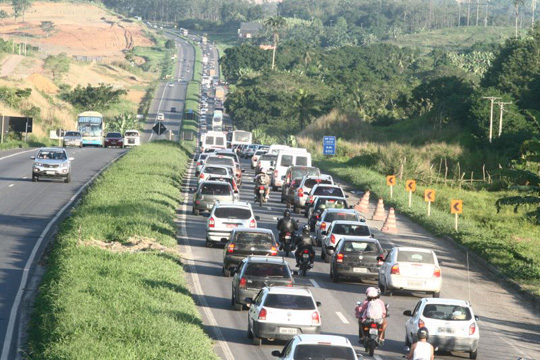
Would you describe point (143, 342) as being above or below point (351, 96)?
below

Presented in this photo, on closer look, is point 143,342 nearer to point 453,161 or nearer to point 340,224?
point 340,224

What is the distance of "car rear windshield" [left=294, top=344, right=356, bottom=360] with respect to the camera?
17.0 m

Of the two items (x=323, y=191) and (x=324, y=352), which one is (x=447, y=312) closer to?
(x=324, y=352)

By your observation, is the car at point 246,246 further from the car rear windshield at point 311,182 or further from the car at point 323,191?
the car rear windshield at point 311,182

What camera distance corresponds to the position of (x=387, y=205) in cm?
5909

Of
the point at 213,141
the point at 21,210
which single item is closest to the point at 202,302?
the point at 21,210

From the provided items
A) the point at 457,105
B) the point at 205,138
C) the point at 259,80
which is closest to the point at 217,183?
the point at 205,138

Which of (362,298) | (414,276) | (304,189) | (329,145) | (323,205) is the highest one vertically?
(329,145)

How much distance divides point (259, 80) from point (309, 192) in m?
133

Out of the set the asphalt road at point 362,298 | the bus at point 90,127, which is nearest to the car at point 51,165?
the asphalt road at point 362,298

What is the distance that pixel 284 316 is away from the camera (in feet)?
73.4

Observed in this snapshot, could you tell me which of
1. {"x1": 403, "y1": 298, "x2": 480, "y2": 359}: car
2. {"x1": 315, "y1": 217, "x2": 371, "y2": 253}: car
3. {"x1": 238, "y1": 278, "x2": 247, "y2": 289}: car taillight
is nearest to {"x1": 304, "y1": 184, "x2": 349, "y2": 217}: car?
{"x1": 315, "y1": 217, "x2": 371, "y2": 253}: car

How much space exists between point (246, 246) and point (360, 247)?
3327 mm

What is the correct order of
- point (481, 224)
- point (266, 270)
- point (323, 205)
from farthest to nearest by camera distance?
point (481, 224), point (323, 205), point (266, 270)
